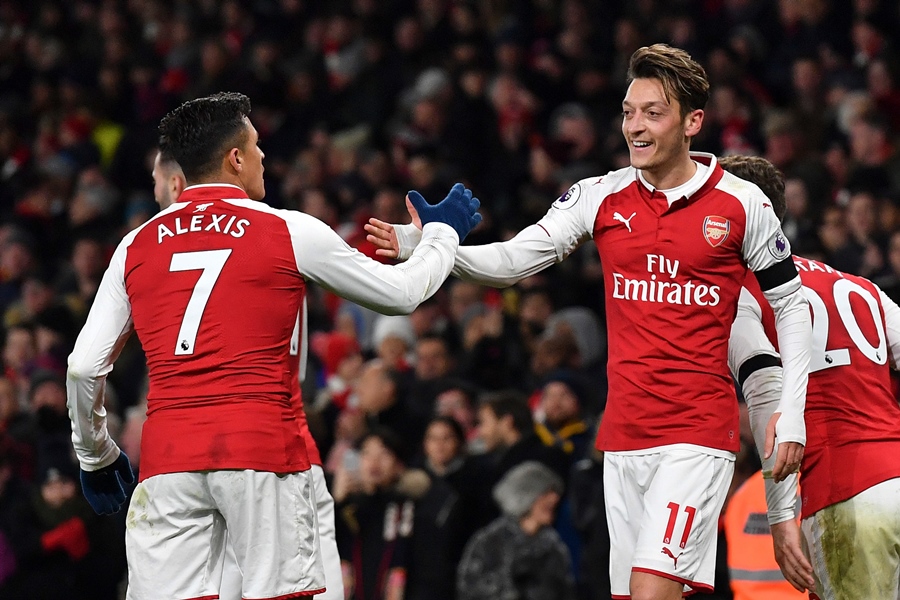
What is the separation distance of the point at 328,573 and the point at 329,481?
142 inches

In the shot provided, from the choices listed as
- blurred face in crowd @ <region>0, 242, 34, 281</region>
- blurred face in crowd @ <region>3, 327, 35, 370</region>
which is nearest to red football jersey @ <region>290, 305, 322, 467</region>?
blurred face in crowd @ <region>3, 327, 35, 370</region>

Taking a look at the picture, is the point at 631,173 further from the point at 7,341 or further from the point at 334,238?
the point at 7,341

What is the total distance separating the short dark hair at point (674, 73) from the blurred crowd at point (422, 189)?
3.07m

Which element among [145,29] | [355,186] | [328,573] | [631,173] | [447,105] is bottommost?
[328,573]

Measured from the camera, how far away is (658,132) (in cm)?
511

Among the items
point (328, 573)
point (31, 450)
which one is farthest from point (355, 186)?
point (328, 573)

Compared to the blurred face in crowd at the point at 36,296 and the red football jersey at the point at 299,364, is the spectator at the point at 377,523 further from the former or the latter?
the blurred face in crowd at the point at 36,296

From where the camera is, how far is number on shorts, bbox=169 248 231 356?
4551mm

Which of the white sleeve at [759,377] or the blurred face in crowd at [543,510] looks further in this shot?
the blurred face in crowd at [543,510]

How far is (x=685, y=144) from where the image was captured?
5207 millimetres

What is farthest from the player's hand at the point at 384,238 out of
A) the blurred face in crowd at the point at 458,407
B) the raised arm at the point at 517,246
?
the blurred face in crowd at the point at 458,407

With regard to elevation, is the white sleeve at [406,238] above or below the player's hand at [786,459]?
above

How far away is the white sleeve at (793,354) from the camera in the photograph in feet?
16.3

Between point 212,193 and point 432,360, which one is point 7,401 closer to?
point 432,360
